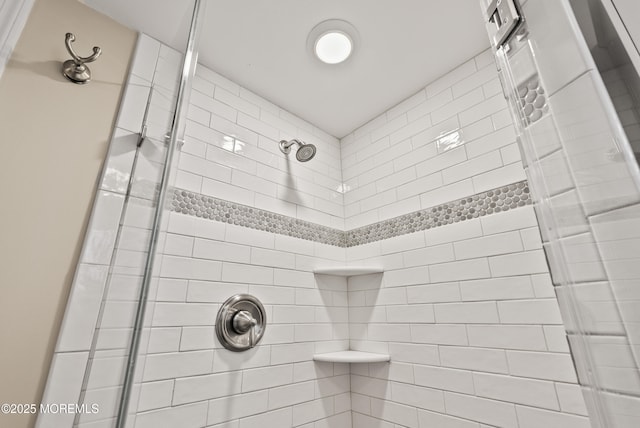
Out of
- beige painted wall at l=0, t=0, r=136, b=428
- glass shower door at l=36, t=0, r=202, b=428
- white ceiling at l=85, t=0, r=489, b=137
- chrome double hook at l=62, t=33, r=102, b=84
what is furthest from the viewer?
white ceiling at l=85, t=0, r=489, b=137

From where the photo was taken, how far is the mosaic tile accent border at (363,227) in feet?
3.66

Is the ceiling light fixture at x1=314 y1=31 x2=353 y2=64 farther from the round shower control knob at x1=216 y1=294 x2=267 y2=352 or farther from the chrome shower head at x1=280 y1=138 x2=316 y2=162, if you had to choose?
the round shower control knob at x1=216 y1=294 x2=267 y2=352

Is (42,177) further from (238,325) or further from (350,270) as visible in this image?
(350,270)

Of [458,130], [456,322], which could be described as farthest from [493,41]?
[456,322]

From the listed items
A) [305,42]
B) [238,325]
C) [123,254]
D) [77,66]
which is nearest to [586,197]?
[123,254]

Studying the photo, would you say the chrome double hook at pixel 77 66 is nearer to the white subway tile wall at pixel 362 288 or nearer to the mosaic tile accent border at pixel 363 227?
the white subway tile wall at pixel 362 288

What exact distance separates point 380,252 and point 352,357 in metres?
0.55

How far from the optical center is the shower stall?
1.14 feet

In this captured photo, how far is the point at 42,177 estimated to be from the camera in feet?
2.66

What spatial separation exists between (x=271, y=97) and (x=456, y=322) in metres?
1.48

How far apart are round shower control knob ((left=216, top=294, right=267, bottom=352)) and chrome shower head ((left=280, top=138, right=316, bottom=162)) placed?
75 centimetres

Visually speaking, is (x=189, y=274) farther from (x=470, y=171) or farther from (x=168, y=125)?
(x=470, y=171)

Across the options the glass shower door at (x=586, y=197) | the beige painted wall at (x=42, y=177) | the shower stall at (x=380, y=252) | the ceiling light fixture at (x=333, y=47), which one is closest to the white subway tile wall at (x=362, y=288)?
the shower stall at (x=380, y=252)

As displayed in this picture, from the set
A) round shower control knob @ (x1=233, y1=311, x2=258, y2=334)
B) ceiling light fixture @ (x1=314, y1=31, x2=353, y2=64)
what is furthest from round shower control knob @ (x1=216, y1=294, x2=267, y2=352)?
ceiling light fixture @ (x1=314, y1=31, x2=353, y2=64)
